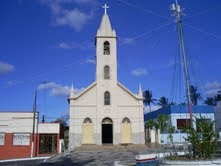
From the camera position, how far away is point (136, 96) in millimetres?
42969

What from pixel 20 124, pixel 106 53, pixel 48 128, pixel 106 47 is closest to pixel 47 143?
pixel 48 128

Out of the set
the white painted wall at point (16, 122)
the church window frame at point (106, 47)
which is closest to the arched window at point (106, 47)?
the church window frame at point (106, 47)

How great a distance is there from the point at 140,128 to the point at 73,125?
27.6 ft

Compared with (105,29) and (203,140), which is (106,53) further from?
(203,140)

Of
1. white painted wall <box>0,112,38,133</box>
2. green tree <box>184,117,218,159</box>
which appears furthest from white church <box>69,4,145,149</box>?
green tree <box>184,117,218,159</box>

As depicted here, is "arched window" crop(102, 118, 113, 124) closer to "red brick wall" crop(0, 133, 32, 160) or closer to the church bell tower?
the church bell tower

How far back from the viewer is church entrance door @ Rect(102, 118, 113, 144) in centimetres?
4244

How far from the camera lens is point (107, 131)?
143 ft

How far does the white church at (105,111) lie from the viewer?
41438 millimetres

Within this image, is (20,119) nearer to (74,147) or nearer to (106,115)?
(74,147)

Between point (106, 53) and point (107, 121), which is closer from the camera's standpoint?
point (107, 121)

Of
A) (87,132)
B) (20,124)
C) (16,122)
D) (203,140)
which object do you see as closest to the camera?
(203,140)

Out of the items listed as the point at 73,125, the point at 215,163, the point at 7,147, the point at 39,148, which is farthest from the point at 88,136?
the point at 215,163

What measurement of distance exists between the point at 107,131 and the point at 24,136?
34.5 ft
